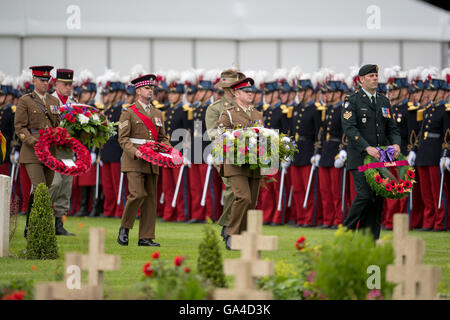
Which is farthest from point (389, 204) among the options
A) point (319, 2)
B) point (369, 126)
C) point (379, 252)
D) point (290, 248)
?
point (319, 2)

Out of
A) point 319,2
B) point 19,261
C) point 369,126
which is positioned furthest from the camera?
point 319,2

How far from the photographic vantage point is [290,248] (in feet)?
37.5

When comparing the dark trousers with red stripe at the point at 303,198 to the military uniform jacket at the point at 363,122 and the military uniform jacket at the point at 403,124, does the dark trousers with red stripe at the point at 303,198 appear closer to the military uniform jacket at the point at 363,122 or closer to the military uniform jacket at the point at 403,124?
the military uniform jacket at the point at 403,124

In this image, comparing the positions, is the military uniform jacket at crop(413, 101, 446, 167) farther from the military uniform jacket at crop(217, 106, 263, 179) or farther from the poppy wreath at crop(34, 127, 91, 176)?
the poppy wreath at crop(34, 127, 91, 176)

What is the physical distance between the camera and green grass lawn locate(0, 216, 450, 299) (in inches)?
322

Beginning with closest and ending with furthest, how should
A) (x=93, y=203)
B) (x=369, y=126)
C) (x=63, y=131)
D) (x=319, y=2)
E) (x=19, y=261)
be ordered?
(x=19, y=261)
(x=369, y=126)
(x=63, y=131)
(x=93, y=203)
(x=319, y=2)

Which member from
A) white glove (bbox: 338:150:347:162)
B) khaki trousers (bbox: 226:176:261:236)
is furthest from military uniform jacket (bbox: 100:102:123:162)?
khaki trousers (bbox: 226:176:261:236)

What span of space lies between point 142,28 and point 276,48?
3.82 metres

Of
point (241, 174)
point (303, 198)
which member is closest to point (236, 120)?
point (241, 174)

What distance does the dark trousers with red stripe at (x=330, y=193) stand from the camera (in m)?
15.2

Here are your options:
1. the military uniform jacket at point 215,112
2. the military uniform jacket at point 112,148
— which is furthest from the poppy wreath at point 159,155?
the military uniform jacket at point 112,148

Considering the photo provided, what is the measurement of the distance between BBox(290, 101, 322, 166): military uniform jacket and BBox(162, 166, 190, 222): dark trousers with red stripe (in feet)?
7.60

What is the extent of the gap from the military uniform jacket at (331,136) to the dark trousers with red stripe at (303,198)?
0.54 metres

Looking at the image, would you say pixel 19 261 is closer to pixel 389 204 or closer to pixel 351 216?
pixel 351 216
